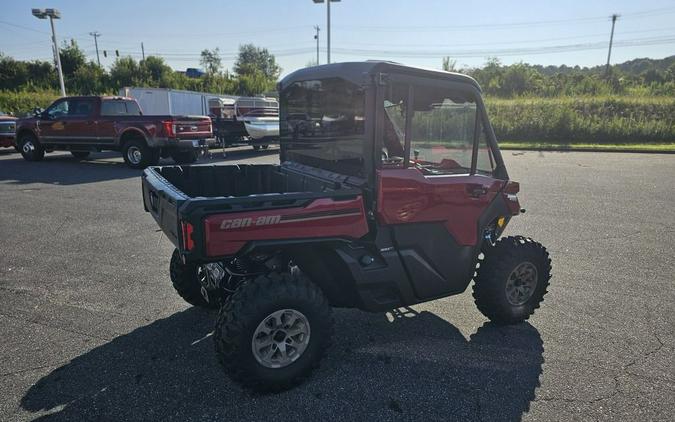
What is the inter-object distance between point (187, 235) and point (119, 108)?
1311 cm

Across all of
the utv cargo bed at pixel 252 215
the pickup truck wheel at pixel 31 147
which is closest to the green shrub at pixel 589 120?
the pickup truck wheel at pixel 31 147

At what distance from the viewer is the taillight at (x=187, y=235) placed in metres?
2.45

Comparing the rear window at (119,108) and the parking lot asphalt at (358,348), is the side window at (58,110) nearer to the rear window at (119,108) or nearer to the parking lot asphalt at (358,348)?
the rear window at (119,108)

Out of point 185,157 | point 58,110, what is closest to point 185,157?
point 185,157

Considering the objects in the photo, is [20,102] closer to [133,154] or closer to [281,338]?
[133,154]

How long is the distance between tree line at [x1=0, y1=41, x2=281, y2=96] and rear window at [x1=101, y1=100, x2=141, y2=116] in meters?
27.5

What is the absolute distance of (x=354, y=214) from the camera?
9.54 feet

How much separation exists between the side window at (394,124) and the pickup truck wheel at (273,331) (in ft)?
3.74

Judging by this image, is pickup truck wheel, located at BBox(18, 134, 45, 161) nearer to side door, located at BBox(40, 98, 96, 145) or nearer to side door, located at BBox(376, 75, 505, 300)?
side door, located at BBox(40, 98, 96, 145)

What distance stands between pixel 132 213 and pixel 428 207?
606 centimetres

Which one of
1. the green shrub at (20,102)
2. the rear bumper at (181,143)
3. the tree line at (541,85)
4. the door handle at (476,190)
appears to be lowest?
the rear bumper at (181,143)

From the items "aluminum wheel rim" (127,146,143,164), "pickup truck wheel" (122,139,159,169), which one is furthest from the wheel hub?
"aluminum wheel rim" (127,146,143,164)

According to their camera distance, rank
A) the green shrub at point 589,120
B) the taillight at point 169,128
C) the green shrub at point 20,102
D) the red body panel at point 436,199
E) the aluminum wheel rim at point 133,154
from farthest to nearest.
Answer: the green shrub at point 20,102 < the green shrub at point 589,120 < the aluminum wheel rim at point 133,154 < the taillight at point 169,128 < the red body panel at point 436,199

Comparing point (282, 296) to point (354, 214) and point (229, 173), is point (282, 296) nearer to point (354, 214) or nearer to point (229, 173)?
point (354, 214)
